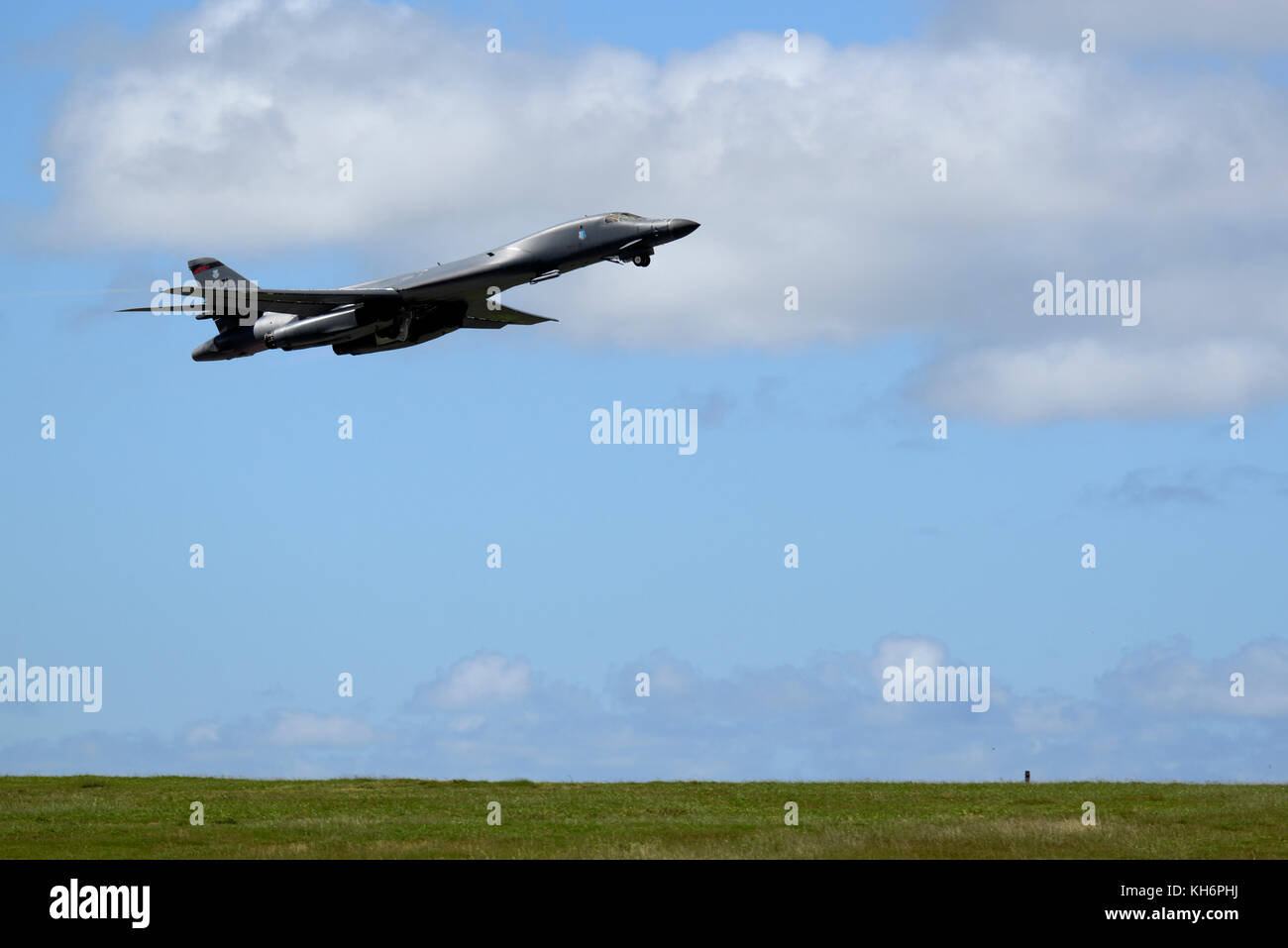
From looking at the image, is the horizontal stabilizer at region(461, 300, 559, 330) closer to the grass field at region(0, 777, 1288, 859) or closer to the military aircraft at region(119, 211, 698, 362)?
the military aircraft at region(119, 211, 698, 362)

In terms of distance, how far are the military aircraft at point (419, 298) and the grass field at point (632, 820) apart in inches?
591

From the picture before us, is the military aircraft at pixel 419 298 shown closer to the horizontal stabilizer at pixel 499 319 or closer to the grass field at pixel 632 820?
the horizontal stabilizer at pixel 499 319

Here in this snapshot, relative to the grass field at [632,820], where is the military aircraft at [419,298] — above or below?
above

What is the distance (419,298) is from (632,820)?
1789 cm

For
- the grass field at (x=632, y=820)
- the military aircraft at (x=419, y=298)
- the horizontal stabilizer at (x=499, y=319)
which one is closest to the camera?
the grass field at (x=632, y=820)

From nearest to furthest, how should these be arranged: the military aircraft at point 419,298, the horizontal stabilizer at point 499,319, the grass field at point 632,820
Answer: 1. the grass field at point 632,820
2. the military aircraft at point 419,298
3. the horizontal stabilizer at point 499,319

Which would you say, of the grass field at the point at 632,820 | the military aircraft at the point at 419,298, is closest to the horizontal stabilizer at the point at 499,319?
the military aircraft at the point at 419,298

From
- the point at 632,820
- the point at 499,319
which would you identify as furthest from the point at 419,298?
the point at 632,820

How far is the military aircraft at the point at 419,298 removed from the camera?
154 ft

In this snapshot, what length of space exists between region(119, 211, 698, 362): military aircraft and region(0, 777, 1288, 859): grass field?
15014mm

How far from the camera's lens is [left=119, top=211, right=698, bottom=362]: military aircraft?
46906 millimetres

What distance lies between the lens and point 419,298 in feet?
164
